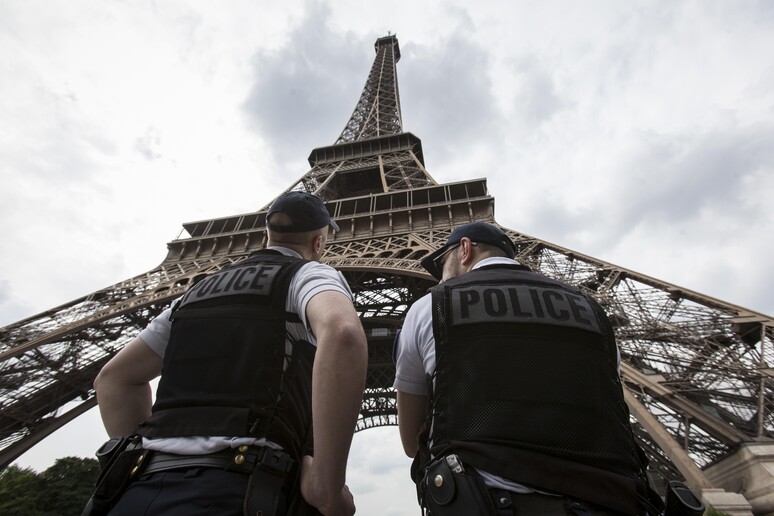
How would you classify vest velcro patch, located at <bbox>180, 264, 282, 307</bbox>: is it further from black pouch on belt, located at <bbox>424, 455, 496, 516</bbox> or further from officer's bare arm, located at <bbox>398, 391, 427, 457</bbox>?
black pouch on belt, located at <bbox>424, 455, 496, 516</bbox>

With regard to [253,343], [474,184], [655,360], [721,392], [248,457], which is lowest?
[248,457]

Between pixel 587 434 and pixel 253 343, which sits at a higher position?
pixel 253 343

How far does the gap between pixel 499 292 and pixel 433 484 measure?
82 centimetres

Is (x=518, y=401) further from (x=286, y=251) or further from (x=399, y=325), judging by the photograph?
(x=399, y=325)

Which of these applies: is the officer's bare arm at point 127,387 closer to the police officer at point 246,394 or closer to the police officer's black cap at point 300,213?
the police officer at point 246,394

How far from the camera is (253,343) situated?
1.57 meters

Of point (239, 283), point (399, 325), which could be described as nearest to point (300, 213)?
point (239, 283)

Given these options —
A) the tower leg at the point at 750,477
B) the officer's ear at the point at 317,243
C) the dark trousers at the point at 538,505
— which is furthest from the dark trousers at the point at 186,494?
the tower leg at the point at 750,477

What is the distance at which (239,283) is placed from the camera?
176 cm

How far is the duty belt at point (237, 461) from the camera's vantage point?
1.32m

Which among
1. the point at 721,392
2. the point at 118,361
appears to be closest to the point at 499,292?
the point at 118,361

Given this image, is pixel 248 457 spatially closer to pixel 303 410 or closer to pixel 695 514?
pixel 303 410

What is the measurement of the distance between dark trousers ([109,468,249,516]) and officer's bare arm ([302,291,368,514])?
0.24m

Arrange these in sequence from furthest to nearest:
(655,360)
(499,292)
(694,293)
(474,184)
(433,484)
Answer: (474,184) → (694,293) → (655,360) → (499,292) → (433,484)
